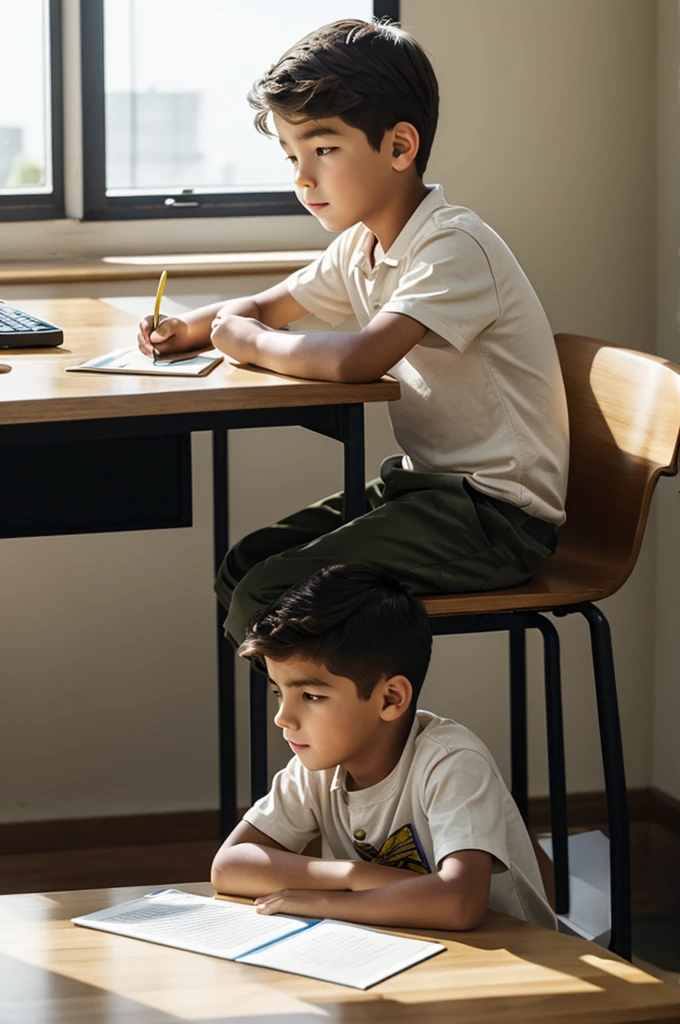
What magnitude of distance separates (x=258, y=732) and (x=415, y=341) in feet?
1.78

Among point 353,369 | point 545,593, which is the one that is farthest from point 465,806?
point 353,369

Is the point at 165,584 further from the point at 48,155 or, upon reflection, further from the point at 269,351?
the point at 269,351

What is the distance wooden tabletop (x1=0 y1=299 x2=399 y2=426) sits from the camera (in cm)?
151

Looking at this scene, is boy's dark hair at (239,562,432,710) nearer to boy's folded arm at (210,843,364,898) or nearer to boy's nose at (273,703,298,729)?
boy's nose at (273,703,298,729)

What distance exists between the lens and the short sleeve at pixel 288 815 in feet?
5.32

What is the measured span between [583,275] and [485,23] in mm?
479

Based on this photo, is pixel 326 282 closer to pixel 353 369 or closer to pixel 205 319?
pixel 205 319

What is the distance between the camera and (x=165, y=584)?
8.48 feet

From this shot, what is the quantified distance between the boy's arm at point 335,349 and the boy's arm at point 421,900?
55 cm

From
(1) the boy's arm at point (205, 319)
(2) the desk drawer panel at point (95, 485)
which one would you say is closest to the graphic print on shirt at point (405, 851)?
(2) the desk drawer panel at point (95, 485)

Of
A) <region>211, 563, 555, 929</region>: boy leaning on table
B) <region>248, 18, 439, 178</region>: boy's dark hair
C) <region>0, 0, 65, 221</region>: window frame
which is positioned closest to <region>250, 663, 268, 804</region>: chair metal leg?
<region>211, 563, 555, 929</region>: boy leaning on table

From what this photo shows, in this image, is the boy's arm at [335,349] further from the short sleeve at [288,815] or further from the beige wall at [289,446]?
the beige wall at [289,446]

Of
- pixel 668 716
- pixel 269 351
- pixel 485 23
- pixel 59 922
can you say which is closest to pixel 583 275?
pixel 485 23

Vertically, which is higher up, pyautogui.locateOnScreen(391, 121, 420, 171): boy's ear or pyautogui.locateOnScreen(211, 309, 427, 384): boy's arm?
pyautogui.locateOnScreen(391, 121, 420, 171): boy's ear
